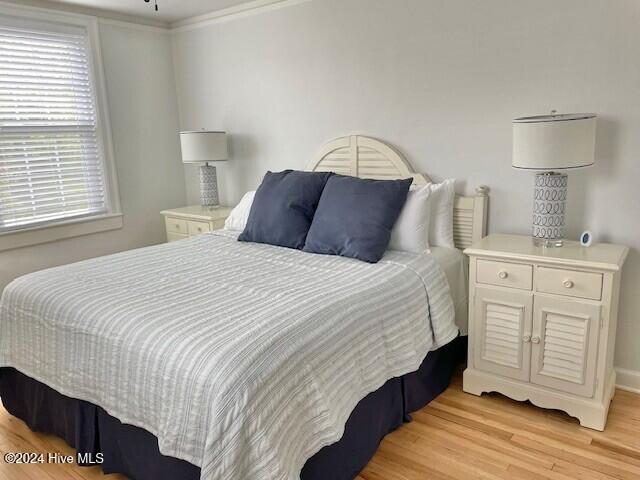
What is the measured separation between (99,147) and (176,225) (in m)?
0.84

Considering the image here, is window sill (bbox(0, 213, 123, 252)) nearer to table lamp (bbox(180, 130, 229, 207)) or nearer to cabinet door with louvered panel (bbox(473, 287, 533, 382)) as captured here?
table lamp (bbox(180, 130, 229, 207))

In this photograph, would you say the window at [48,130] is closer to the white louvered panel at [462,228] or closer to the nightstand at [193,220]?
the nightstand at [193,220]

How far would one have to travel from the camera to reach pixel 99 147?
3.82 m

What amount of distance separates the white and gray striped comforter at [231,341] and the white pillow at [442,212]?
0.98 feet

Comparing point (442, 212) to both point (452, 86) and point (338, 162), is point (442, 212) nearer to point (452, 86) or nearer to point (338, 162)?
point (452, 86)

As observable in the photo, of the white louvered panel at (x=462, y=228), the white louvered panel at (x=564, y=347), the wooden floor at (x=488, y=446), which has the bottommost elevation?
the wooden floor at (x=488, y=446)

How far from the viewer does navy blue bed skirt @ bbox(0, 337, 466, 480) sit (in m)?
1.74

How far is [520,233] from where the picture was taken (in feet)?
8.98

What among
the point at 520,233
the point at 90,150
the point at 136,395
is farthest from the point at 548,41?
the point at 90,150

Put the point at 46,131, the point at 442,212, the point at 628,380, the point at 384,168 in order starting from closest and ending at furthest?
the point at 628,380 < the point at 442,212 < the point at 384,168 < the point at 46,131

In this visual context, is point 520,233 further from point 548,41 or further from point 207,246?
point 207,246

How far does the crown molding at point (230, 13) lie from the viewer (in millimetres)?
3474

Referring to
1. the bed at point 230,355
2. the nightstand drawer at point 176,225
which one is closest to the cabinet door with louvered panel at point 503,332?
the bed at point 230,355

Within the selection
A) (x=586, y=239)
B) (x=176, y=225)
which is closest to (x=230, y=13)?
(x=176, y=225)
